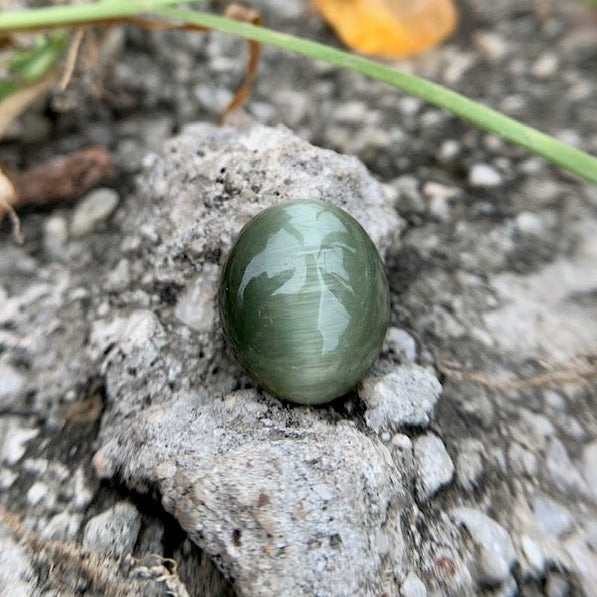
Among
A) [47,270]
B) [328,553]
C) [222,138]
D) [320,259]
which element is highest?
[320,259]

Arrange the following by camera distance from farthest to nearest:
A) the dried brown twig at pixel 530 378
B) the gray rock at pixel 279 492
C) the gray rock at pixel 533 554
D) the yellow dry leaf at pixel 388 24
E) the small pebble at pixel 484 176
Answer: the yellow dry leaf at pixel 388 24
the small pebble at pixel 484 176
the dried brown twig at pixel 530 378
the gray rock at pixel 533 554
the gray rock at pixel 279 492

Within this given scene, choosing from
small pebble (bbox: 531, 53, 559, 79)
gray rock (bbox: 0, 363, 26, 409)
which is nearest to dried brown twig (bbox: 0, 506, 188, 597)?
gray rock (bbox: 0, 363, 26, 409)

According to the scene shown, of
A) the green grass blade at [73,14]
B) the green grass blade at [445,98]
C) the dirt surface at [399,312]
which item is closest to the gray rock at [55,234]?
the dirt surface at [399,312]

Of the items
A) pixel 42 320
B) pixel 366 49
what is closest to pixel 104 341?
pixel 42 320

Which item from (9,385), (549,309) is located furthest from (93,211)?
(549,309)

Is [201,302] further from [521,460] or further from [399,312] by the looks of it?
[521,460]

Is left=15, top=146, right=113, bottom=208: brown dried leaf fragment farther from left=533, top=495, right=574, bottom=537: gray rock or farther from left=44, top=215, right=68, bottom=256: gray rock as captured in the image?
left=533, top=495, right=574, bottom=537: gray rock

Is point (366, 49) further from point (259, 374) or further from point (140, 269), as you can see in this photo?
point (259, 374)

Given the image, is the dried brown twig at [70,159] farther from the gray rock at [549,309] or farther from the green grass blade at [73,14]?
the gray rock at [549,309]
